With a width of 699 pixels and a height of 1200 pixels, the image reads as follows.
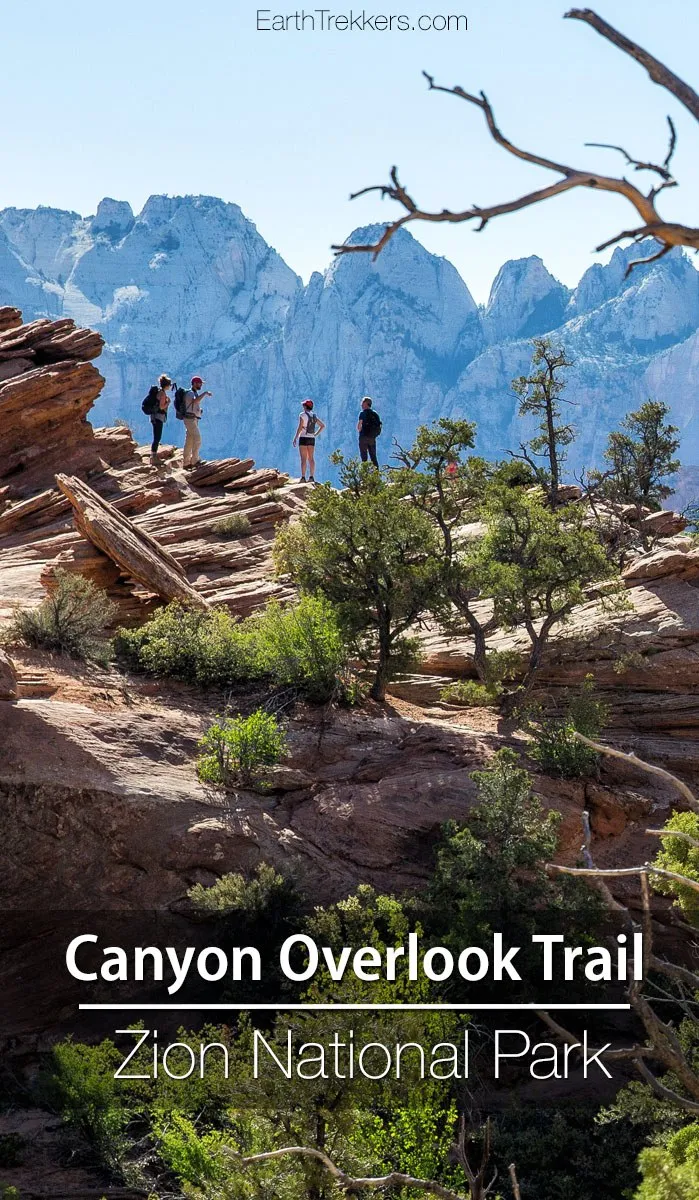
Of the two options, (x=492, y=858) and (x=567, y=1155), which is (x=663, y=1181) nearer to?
(x=567, y=1155)

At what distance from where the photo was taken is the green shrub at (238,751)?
1823 cm

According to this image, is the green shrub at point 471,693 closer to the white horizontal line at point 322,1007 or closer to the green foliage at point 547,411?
the white horizontal line at point 322,1007

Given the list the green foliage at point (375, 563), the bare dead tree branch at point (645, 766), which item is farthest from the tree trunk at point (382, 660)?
the bare dead tree branch at point (645, 766)

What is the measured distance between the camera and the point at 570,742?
1973 cm

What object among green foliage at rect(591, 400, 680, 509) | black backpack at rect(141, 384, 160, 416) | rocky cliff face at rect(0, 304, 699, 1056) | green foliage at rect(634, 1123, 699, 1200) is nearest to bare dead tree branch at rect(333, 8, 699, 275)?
green foliage at rect(634, 1123, 699, 1200)

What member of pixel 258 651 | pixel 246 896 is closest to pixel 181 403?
pixel 258 651

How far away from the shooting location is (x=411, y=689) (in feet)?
74.8

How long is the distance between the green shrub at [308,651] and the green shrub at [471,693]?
2345 millimetres

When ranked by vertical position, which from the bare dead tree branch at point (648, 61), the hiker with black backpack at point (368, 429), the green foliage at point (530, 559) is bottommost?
the green foliage at point (530, 559)

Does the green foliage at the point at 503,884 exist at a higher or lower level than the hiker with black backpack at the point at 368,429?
lower

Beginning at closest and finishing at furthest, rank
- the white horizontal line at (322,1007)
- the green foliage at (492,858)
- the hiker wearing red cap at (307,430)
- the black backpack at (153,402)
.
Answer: the white horizontal line at (322,1007), the green foliage at (492,858), the hiker wearing red cap at (307,430), the black backpack at (153,402)

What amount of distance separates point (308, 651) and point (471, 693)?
3.39 metres

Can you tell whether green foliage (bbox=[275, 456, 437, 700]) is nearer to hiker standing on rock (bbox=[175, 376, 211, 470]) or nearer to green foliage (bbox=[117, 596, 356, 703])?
green foliage (bbox=[117, 596, 356, 703])

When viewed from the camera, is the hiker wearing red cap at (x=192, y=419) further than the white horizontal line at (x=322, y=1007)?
Yes
